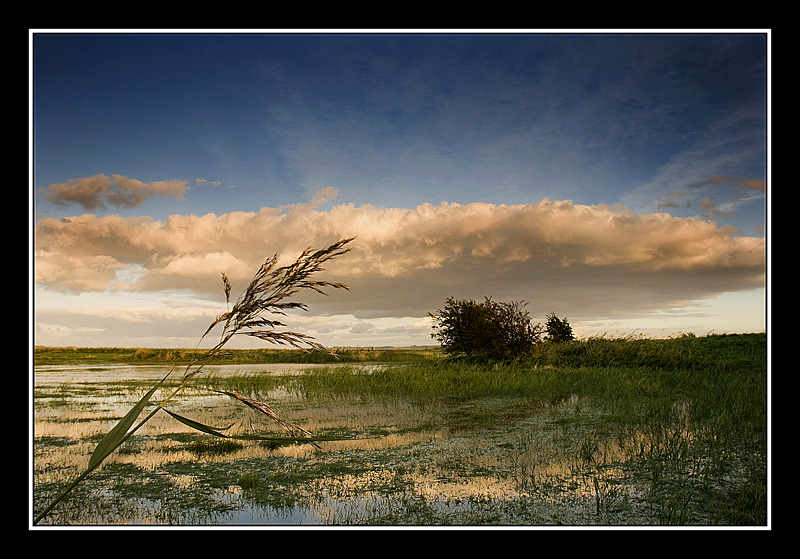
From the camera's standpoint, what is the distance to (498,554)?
2.14 m

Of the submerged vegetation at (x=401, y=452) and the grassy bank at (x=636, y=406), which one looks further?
the grassy bank at (x=636, y=406)

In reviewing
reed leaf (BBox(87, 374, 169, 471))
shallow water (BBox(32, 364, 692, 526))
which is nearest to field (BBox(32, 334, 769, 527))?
shallow water (BBox(32, 364, 692, 526))

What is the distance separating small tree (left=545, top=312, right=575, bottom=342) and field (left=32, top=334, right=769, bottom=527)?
6035 millimetres

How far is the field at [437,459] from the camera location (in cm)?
292

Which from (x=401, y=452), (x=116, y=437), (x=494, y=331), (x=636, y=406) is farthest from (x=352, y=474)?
(x=494, y=331)

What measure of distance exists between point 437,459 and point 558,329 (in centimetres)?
1184

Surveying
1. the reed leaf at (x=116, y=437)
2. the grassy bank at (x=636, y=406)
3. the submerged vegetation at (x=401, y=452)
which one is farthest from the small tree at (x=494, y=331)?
the reed leaf at (x=116, y=437)

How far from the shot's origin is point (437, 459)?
13.0 feet

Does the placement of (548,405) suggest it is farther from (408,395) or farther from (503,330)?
(503,330)

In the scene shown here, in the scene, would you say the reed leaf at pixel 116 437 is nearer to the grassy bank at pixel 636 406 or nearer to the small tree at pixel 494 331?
the grassy bank at pixel 636 406

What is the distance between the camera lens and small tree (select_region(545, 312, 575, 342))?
1455cm

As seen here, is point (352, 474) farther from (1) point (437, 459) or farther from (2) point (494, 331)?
(2) point (494, 331)

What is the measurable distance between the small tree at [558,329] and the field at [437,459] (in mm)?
6035
